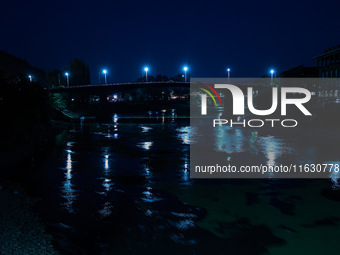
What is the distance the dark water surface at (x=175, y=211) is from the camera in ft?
35.6

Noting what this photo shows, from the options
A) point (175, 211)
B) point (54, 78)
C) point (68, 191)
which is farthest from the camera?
point (54, 78)

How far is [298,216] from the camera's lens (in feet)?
44.9

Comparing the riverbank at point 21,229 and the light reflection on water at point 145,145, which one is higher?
the light reflection on water at point 145,145

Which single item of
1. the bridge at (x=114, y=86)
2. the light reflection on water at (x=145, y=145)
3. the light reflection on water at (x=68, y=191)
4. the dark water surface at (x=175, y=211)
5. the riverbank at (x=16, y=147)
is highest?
the bridge at (x=114, y=86)

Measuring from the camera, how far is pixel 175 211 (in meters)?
14.0

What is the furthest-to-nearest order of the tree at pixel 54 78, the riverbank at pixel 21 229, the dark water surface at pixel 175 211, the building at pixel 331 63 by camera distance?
the tree at pixel 54 78
the building at pixel 331 63
the dark water surface at pixel 175 211
the riverbank at pixel 21 229

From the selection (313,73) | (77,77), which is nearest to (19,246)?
(313,73)

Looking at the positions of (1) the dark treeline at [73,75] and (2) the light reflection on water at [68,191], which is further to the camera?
(1) the dark treeline at [73,75]

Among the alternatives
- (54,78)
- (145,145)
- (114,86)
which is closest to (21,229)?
(145,145)

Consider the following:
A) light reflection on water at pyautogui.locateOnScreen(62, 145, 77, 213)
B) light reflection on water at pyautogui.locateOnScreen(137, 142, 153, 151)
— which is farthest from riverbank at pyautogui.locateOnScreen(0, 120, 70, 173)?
light reflection on water at pyautogui.locateOnScreen(137, 142, 153, 151)

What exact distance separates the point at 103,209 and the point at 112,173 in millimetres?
6952

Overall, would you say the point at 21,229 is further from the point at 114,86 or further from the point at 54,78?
the point at 54,78

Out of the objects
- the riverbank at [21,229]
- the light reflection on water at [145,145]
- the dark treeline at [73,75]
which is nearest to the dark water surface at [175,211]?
the riverbank at [21,229]

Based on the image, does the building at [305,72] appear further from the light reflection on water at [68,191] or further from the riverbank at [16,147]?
the light reflection on water at [68,191]
